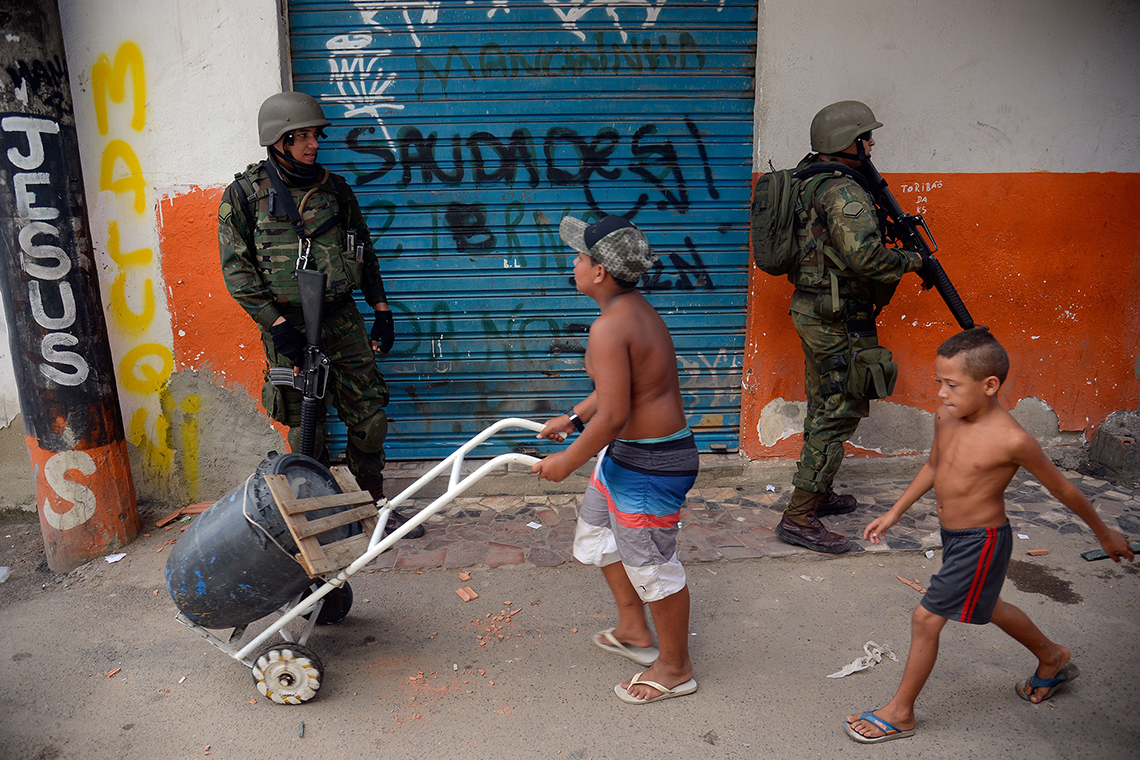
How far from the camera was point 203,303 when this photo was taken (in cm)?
457

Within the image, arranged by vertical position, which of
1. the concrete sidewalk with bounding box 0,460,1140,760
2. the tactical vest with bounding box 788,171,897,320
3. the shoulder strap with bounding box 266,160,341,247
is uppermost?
the shoulder strap with bounding box 266,160,341,247

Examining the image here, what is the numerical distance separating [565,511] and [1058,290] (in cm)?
368

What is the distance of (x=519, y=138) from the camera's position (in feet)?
15.4

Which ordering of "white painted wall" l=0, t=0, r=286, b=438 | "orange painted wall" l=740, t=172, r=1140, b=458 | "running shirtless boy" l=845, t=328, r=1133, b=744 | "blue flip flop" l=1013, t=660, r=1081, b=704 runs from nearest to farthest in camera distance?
1. "running shirtless boy" l=845, t=328, r=1133, b=744
2. "blue flip flop" l=1013, t=660, r=1081, b=704
3. "white painted wall" l=0, t=0, r=286, b=438
4. "orange painted wall" l=740, t=172, r=1140, b=458

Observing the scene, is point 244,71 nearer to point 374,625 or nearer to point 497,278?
point 497,278

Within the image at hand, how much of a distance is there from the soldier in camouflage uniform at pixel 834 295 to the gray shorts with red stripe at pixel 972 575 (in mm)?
1500

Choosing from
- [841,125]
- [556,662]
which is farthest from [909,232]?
[556,662]

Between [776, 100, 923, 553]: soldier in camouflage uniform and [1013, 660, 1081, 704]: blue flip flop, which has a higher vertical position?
[776, 100, 923, 553]: soldier in camouflage uniform

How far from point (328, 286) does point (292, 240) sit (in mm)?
301

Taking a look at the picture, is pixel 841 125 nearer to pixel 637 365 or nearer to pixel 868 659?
pixel 637 365

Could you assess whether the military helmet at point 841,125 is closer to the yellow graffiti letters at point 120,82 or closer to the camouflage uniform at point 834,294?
the camouflage uniform at point 834,294

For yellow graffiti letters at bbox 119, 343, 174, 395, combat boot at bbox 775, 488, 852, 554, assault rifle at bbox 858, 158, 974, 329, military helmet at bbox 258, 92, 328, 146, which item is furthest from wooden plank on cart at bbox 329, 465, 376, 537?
assault rifle at bbox 858, 158, 974, 329

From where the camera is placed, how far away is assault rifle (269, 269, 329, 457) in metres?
3.77

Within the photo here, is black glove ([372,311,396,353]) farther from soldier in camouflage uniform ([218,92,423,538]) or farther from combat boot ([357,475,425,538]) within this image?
combat boot ([357,475,425,538])
